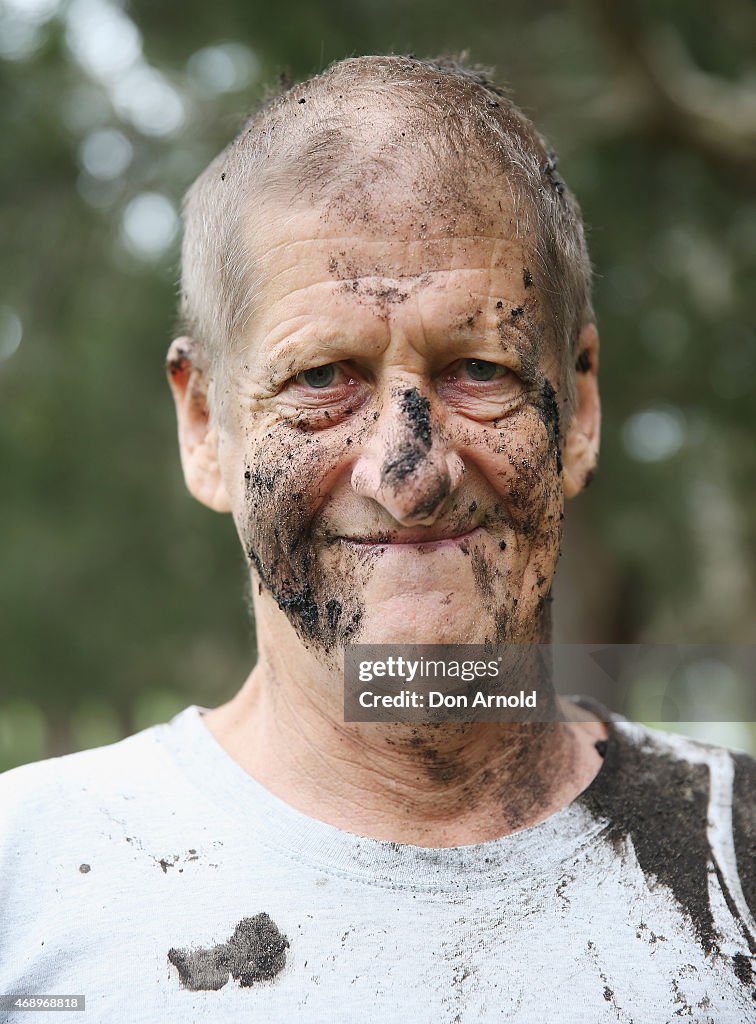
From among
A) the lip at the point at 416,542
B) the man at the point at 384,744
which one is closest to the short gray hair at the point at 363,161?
the man at the point at 384,744

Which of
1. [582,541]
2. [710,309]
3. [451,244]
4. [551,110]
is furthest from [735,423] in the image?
[451,244]

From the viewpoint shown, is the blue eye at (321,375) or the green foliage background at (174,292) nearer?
the blue eye at (321,375)

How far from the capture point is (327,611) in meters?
1.96

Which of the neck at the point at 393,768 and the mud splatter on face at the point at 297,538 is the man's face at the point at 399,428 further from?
the neck at the point at 393,768

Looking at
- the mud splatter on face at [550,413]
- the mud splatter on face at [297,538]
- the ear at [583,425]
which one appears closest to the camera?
the mud splatter on face at [297,538]

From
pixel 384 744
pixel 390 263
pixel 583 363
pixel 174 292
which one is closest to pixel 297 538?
pixel 384 744

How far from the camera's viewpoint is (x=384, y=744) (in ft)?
6.52

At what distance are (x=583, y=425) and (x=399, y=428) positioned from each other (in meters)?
0.59

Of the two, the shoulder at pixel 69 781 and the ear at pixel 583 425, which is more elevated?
the ear at pixel 583 425

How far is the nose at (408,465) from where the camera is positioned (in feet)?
6.05

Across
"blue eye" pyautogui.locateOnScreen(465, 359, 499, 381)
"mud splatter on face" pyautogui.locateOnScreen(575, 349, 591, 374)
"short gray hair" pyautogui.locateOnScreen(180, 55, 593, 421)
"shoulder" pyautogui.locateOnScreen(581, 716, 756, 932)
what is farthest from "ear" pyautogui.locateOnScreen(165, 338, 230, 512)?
"shoulder" pyautogui.locateOnScreen(581, 716, 756, 932)

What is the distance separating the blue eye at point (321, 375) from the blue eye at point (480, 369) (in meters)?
A: 0.25

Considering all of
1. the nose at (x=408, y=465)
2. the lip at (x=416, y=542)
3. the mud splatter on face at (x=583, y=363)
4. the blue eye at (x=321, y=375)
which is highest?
the mud splatter on face at (x=583, y=363)

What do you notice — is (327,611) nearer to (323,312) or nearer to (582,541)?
(323,312)
